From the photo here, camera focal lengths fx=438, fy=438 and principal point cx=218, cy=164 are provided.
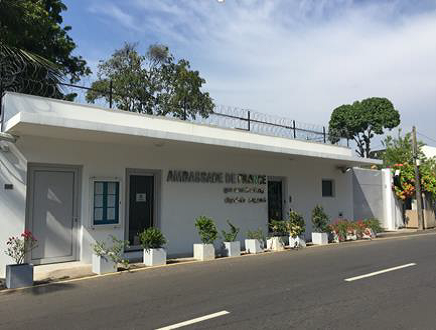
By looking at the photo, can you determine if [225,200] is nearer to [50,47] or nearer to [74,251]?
[74,251]

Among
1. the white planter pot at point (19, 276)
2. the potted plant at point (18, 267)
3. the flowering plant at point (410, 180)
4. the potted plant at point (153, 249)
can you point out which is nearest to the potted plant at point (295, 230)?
the potted plant at point (153, 249)

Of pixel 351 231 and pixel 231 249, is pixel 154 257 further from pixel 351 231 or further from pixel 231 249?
pixel 351 231

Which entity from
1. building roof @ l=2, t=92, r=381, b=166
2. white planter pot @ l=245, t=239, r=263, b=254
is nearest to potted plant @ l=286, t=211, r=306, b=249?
white planter pot @ l=245, t=239, r=263, b=254

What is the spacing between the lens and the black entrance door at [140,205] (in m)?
12.8

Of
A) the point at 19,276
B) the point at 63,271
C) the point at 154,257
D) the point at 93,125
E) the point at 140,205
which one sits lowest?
the point at 63,271

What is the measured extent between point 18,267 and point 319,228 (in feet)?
36.4

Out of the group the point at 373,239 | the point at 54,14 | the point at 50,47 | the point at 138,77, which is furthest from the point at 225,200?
the point at 138,77

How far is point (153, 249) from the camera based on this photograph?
11.2 meters

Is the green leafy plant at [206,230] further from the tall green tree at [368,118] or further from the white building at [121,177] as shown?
the tall green tree at [368,118]

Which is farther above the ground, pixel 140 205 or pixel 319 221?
pixel 140 205

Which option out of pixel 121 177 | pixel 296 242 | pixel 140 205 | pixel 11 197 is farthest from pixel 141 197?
pixel 296 242

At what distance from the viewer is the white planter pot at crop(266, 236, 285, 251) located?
14500 mm

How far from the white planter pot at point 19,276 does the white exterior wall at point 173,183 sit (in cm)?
151

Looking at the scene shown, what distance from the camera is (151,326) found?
587 cm
